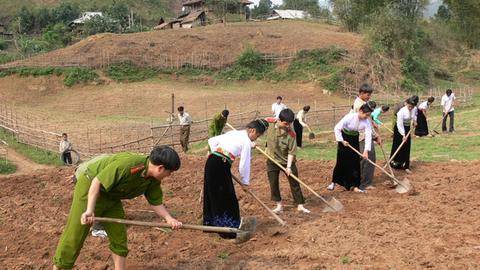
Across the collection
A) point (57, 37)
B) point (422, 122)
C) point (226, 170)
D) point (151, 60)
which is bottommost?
point (422, 122)

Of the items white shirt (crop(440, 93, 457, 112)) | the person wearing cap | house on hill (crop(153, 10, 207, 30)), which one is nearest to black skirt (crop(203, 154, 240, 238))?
the person wearing cap

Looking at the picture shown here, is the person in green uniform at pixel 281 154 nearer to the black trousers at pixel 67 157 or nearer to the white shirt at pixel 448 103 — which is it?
the black trousers at pixel 67 157

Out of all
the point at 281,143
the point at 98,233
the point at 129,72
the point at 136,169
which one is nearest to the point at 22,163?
the point at 98,233

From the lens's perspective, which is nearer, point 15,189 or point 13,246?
point 13,246

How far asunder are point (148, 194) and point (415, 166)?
6.94 m

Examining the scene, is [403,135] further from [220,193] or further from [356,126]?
[220,193]

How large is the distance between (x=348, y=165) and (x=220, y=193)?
298cm

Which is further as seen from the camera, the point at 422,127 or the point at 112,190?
the point at 422,127

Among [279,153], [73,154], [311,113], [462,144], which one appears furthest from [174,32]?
[279,153]

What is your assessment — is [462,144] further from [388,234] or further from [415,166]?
[388,234]

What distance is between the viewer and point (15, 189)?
30.1 ft

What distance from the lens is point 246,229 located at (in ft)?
19.8

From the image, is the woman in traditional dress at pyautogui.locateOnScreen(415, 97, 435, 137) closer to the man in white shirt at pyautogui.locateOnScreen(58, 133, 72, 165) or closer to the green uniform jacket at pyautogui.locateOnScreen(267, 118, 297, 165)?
the green uniform jacket at pyautogui.locateOnScreen(267, 118, 297, 165)

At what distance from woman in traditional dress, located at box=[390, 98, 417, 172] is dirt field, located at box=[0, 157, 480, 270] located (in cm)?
72
